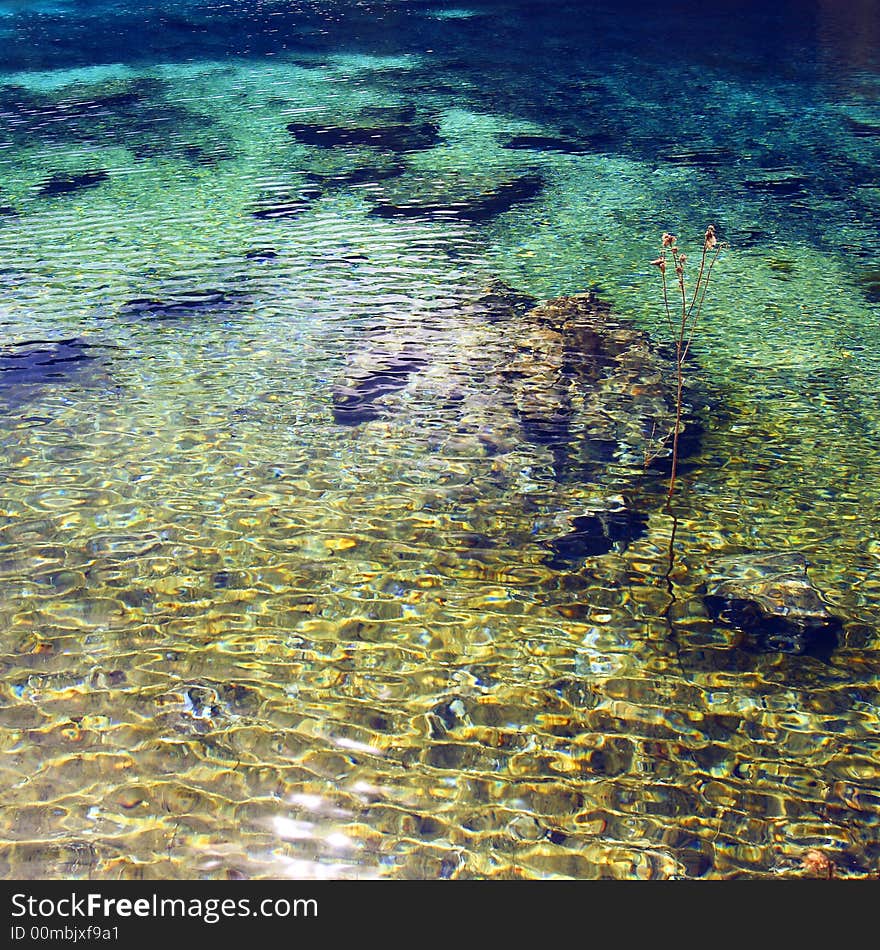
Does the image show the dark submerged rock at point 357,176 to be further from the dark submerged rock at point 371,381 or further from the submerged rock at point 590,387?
the dark submerged rock at point 371,381

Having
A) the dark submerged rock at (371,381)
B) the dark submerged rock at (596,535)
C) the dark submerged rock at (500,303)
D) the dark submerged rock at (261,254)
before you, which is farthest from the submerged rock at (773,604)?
the dark submerged rock at (261,254)

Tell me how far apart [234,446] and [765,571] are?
1.84 m

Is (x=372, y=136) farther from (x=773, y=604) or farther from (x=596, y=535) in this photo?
(x=773, y=604)

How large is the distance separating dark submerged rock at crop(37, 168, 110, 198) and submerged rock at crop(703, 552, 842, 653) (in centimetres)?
521

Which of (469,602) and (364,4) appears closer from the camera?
(469,602)

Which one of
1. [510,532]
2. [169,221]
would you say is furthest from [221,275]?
[510,532]

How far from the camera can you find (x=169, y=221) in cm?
548

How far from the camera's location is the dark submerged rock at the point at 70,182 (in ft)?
19.8

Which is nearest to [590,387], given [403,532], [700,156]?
[403,532]

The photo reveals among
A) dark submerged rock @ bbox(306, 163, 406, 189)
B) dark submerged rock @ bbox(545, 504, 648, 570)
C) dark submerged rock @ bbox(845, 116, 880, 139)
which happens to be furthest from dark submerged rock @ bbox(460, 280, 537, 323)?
dark submerged rock @ bbox(845, 116, 880, 139)

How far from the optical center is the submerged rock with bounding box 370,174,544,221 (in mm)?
5520

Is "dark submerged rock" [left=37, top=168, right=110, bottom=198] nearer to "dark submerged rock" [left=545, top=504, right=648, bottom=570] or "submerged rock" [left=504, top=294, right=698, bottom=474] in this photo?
"submerged rock" [left=504, top=294, right=698, bottom=474]

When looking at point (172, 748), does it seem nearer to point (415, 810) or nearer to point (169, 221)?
point (415, 810)

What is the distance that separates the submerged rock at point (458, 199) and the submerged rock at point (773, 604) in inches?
134
